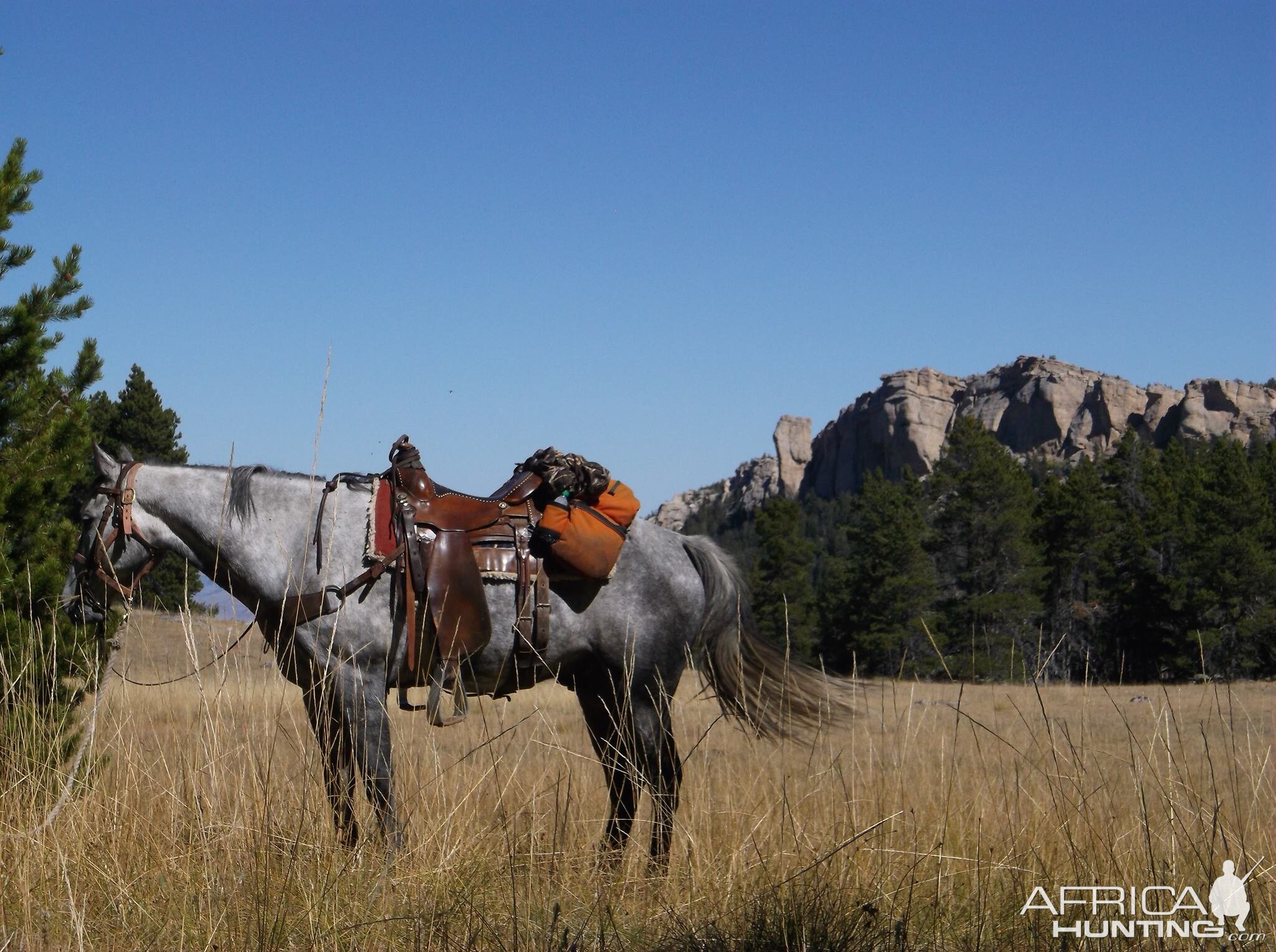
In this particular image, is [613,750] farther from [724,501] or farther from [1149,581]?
[724,501]

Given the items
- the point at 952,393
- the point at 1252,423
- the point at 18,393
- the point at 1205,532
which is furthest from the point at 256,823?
the point at 952,393

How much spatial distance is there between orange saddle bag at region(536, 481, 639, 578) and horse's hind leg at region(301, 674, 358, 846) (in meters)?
1.04

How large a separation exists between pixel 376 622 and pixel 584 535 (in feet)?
2.99

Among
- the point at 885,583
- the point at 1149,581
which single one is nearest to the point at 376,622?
the point at 885,583

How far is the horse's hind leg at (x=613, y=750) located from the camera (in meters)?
4.35

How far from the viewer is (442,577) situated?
440cm

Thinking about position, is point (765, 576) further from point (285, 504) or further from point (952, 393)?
point (952, 393)

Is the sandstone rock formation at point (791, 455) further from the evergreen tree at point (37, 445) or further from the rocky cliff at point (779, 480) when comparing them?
the evergreen tree at point (37, 445)

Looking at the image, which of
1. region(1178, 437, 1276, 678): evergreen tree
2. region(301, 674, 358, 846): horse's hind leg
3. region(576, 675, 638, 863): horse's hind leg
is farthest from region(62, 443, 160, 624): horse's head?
region(1178, 437, 1276, 678): evergreen tree

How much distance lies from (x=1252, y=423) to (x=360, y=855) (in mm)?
134854

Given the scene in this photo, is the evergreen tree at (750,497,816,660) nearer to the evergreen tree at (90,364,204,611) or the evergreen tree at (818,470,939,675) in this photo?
the evergreen tree at (818,470,939,675)

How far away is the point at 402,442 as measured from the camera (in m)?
4.73

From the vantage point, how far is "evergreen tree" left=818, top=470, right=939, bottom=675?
136 feet

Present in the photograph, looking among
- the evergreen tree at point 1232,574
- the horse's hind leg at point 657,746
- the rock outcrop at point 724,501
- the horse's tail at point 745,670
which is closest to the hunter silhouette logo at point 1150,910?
the horse's hind leg at point 657,746
